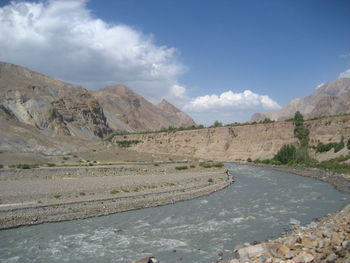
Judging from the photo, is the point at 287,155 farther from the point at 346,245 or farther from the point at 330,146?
the point at 346,245

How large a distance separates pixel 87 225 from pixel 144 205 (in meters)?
5.52

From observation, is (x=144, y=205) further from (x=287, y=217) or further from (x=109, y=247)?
(x=287, y=217)

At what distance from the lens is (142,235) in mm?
15875

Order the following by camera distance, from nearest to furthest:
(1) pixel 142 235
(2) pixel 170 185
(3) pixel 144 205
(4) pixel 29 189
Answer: (1) pixel 142 235 → (3) pixel 144 205 → (4) pixel 29 189 → (2) pixel 170 185

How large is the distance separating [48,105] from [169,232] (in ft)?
260

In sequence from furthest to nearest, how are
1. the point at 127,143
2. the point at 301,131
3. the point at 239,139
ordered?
the point at 127,143, the point at 239,139, the point at 301,131

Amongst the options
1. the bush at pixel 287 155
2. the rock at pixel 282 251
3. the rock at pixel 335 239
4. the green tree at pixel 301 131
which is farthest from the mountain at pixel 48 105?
the rock at pixel 335 239

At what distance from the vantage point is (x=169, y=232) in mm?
16375

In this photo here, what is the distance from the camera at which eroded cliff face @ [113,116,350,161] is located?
63281mm

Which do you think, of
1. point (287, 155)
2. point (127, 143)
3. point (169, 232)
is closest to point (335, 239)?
point (169, 232)

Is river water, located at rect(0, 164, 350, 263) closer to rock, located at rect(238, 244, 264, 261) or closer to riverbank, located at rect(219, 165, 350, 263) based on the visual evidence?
rock, located at rect(238, 244, 264, 261)

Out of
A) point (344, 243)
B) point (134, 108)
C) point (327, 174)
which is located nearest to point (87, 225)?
point (344, 243)

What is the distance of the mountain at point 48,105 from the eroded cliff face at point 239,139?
2134cm

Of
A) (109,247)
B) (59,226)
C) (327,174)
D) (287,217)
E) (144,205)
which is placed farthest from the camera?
(327,174)
